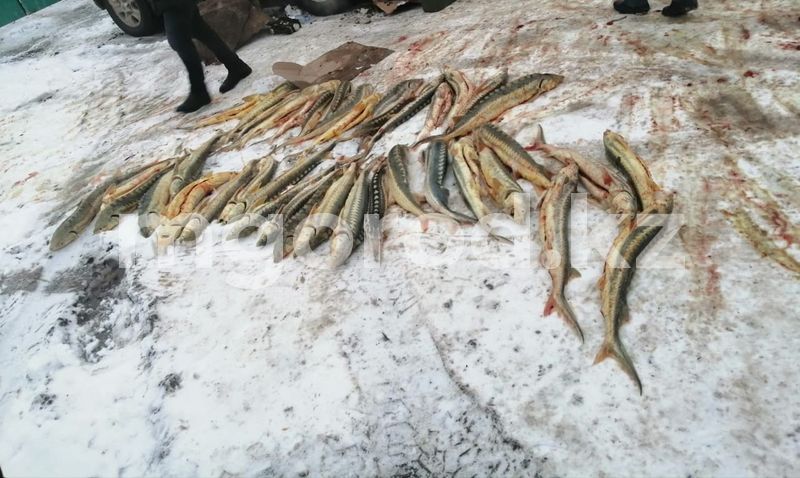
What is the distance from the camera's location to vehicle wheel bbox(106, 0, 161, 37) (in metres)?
9.64

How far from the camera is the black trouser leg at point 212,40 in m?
7.01

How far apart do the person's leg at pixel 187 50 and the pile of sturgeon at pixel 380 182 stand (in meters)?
0.94

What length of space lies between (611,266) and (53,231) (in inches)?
204

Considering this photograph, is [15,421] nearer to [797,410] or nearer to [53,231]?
[53,231]

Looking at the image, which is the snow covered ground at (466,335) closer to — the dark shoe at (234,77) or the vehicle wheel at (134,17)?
the dark shoe at (234,77)

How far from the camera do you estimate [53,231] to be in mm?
5199

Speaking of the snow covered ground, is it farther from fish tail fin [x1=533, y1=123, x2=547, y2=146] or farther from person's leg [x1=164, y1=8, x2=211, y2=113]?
person's leg [x1=164, y1=8, x2=211, y2=113]

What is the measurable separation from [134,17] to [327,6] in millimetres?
3866

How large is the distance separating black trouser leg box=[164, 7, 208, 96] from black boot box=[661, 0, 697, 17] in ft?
19.6

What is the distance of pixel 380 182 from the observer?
179 inches

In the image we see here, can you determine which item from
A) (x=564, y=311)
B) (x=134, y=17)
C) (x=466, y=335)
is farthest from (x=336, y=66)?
(x=134, y=17)

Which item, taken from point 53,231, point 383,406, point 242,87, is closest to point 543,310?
point 383,406

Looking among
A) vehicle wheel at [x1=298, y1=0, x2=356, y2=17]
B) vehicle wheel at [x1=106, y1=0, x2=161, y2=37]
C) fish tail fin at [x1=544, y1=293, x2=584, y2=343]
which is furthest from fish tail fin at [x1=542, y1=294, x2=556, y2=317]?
vehicle wheel at [x1=106, y1=0, x2=161, y2=37]

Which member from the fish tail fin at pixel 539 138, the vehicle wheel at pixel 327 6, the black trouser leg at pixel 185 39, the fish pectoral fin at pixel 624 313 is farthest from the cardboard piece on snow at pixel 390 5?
the fish pectoral fin at pixel 624 313
